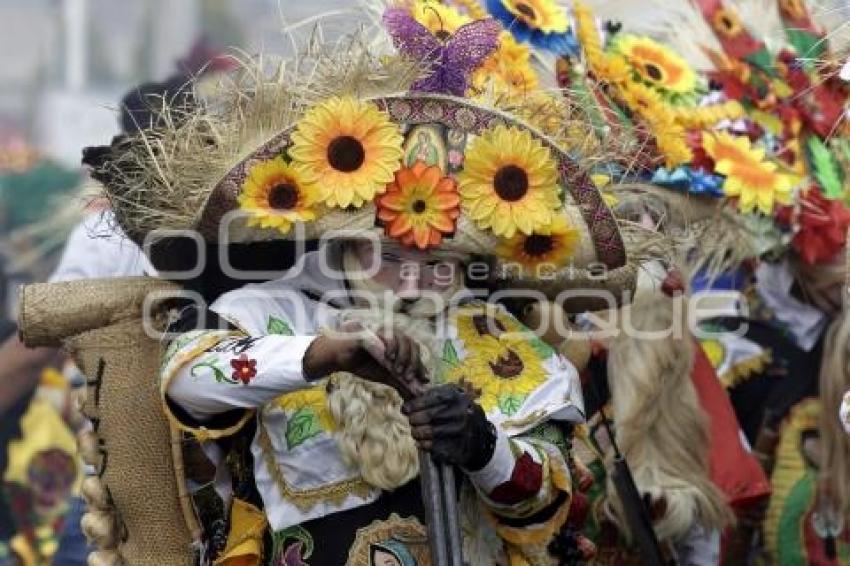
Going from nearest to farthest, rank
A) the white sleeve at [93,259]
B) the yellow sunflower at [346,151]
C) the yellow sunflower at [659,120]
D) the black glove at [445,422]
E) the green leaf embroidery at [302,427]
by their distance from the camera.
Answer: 1. the black glove at [445,422]
2. the yellow sunflower at [346,151]
3. the green leaf embroidery at [302,427]
4. the yellow sunflower at [659,120]
5. the white sleeve at [93,259]

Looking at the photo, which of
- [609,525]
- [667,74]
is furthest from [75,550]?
[667,74]

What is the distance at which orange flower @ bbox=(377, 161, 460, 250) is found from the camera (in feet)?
14.1

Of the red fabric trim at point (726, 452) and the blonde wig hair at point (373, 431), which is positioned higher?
the blonde wig hair at point (373, 431)

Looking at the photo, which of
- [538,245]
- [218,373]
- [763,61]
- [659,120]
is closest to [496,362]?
[538,245]

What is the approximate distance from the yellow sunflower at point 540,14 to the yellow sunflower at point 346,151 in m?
1.26

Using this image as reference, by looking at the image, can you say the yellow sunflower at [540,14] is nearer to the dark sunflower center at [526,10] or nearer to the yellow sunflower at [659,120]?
the dark sunflower center at [526,10]

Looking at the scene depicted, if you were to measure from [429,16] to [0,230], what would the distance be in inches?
327

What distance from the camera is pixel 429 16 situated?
184 inches

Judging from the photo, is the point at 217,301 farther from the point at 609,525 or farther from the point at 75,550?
the point at 75,550

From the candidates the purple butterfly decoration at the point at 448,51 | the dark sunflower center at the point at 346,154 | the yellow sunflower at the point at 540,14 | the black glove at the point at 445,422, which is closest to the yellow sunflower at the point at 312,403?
the black glove at the point at 445,422

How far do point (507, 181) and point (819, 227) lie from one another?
2143mm

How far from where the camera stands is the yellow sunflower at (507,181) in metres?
4.32

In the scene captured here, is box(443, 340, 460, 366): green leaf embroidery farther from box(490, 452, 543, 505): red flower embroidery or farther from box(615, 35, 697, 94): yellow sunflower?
box(615, 35, 697, 94): yellow sunflower

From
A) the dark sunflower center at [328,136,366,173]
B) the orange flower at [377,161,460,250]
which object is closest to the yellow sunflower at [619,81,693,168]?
the orange flower at [377,161,460,250]
